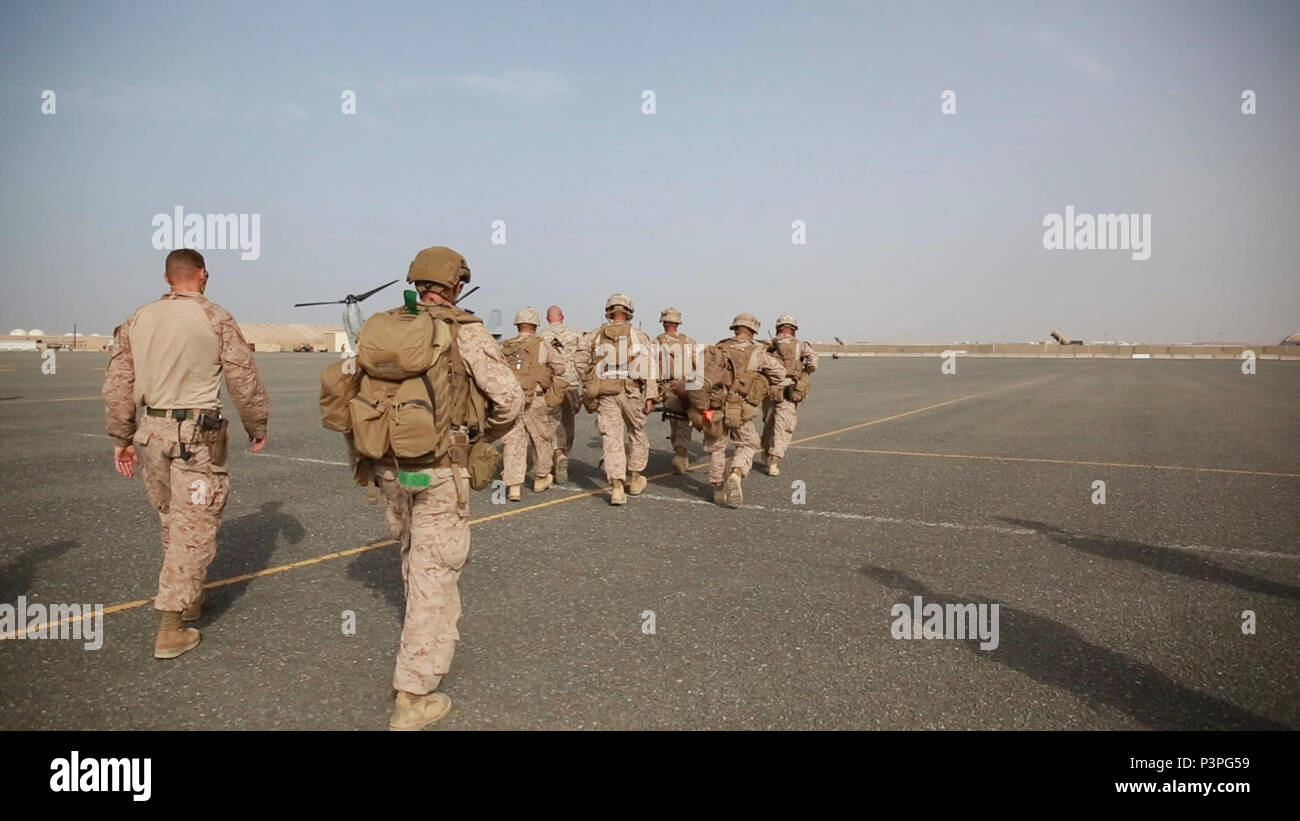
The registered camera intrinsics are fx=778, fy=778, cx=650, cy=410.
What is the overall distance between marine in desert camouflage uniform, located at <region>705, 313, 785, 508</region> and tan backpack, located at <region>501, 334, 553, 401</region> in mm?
1975

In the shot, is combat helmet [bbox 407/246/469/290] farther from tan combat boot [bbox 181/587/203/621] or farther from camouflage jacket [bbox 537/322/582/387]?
camouflage jacket [bbox 537/322/582/387]

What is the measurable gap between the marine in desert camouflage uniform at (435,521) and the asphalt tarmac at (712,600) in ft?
0.72

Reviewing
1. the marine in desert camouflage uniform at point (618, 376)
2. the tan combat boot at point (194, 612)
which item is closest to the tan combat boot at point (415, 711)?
the tan combat boot at point (194, 612)

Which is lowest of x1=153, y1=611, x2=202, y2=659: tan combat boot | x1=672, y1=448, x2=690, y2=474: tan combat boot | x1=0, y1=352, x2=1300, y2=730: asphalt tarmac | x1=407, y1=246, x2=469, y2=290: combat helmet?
x1=0, y1=352, x2=1300, y2=730: asphalt tarmac

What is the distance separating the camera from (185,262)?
4.39 metres

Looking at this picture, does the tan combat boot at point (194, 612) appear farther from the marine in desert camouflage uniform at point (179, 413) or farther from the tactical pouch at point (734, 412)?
the tactical pouch at point (734, 412)

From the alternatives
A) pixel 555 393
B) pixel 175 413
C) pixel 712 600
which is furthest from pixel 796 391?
pixel 175 413

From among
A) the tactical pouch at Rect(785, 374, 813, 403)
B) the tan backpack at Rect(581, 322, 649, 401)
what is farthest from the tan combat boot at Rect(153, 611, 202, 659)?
the tactical pouch at Rect(785, 374, 813, 403)

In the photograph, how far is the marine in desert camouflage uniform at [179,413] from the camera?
4234mm

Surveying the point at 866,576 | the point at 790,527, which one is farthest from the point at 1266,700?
the point at 790,527

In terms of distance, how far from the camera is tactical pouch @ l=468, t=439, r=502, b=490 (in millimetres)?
3729

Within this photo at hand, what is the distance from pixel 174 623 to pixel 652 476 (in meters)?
6.37

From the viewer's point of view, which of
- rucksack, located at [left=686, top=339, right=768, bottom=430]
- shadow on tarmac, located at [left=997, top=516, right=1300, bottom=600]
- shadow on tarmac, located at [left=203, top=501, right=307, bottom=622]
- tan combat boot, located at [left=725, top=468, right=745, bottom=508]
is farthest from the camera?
rucksack, located at [left=686, top=339, right=768, bottom=430]

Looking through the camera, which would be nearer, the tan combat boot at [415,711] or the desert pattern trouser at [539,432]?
the tan combat boot at [415,711]
